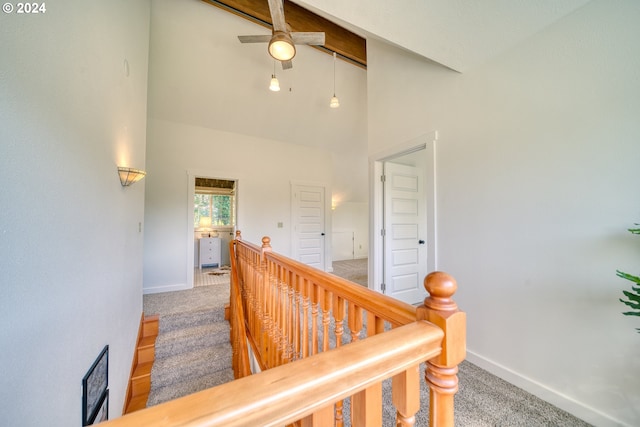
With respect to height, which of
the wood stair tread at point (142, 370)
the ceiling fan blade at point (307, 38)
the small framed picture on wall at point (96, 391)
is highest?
the ceiling fan blade at point (307, 38)

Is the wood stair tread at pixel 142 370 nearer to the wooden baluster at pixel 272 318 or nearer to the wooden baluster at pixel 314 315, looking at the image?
the wooden baluster at pixel 272 318

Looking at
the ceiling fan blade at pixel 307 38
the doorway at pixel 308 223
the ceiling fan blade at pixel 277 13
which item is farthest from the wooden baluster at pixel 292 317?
the doorway at pixel 308 223

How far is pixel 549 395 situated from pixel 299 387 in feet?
6.63

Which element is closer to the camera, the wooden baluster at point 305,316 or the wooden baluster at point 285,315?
the wooden baluster at point 305,316

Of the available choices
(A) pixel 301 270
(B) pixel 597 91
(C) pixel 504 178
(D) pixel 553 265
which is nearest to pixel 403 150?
(C) pixel 504 178

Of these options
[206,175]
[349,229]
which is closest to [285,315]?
[206,175]

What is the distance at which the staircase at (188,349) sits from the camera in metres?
2.19

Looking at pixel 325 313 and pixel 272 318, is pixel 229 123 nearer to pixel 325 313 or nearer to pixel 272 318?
pixel 272 318

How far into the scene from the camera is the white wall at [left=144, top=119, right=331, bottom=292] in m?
3.66

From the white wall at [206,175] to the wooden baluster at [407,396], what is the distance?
405cm

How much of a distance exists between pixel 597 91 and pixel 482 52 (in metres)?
0.77

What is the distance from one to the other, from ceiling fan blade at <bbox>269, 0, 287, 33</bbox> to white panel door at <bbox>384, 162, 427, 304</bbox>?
1.81 meters

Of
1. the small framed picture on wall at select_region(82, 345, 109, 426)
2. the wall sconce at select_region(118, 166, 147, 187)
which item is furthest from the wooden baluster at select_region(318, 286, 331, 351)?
the wall sconce at select_region(118, 166, 147, 187)

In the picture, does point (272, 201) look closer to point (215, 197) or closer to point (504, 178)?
point (215, 197)
